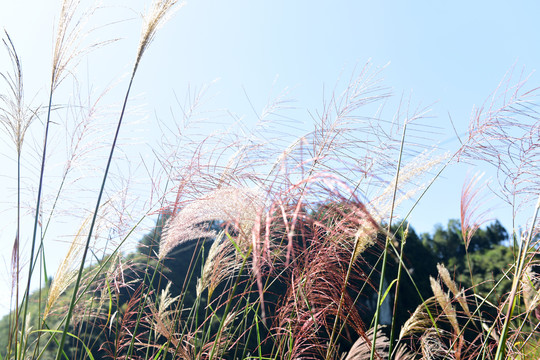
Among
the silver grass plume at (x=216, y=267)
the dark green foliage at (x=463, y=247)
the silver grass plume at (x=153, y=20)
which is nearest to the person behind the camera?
the silver grass plume at (x=153, y=20)

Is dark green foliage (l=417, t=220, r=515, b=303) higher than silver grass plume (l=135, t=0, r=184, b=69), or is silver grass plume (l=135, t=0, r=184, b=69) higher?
silver grass plume (l=135, t=0, r=184, b=69)

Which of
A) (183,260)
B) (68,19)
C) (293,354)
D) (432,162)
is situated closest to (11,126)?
(68,19)

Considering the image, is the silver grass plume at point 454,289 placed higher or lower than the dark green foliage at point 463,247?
higher

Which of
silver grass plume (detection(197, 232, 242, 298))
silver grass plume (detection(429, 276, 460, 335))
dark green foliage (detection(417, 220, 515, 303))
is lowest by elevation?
dark green foliage (detection(417, 220, 515, 303))

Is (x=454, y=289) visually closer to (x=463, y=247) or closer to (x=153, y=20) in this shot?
(x=153, y=20)

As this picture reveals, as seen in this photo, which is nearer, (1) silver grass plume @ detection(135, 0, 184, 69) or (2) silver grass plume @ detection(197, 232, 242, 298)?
(1) silver grass plume @ detection(135, 0, 184, 69)

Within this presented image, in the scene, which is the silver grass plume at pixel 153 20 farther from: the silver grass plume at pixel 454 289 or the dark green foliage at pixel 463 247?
the dark green foliage at pixel 463 247

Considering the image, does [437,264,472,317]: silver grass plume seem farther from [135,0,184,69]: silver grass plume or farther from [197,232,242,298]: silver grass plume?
[135,0,184,69]: silver grass plume

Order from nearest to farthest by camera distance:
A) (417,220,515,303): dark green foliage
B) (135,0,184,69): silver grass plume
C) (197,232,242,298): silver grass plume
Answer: (135,0,184,69): silver grass plume < (197,232,242,298): silver grass plume < (417,220,515,303): dark green foliage

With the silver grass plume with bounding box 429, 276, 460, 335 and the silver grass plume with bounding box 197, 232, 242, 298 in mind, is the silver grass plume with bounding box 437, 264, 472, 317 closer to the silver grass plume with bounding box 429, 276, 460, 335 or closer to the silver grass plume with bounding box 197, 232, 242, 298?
the silver grass plume with bounding box 429, 276, 460, 335

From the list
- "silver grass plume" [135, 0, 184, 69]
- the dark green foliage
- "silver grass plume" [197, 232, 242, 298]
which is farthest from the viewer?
the dark green foliage

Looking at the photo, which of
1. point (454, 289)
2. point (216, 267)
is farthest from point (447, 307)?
point (216, 267)

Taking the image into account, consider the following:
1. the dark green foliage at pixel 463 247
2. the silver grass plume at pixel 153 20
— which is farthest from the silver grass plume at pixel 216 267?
the dark green foliage at pixel 463 247

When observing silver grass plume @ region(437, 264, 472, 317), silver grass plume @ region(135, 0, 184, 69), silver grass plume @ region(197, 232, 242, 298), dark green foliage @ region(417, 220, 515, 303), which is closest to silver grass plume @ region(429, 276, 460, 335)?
silver grass plume @ region(437, 264, 472, 317)
